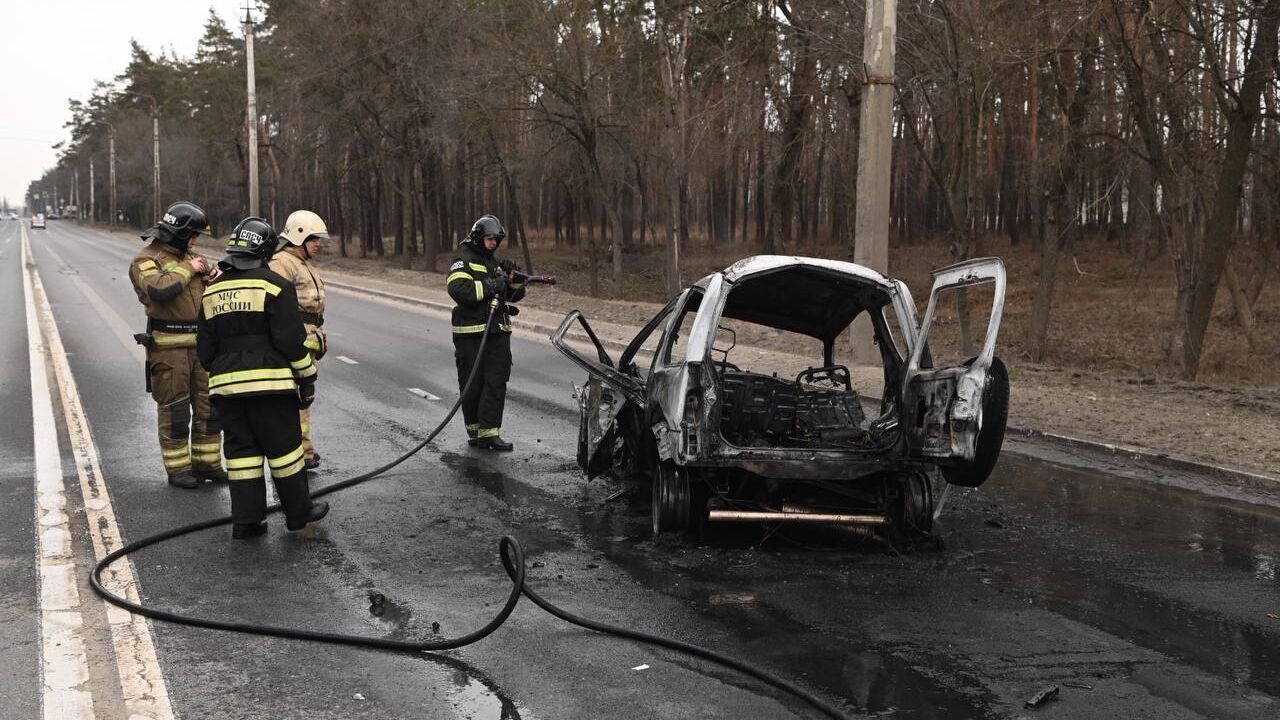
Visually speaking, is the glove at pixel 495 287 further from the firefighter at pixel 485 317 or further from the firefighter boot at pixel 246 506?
the firefighter boot at pixel 246 506

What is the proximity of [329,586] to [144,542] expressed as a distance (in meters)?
1.35

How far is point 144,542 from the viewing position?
6.43 m

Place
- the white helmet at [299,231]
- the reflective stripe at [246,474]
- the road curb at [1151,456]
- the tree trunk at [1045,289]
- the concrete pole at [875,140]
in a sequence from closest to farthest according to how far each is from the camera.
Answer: the reflective stripe at [246,474]
the white helmet at [299,231]
the road curb at [1151,456]
the concrete pole at [875,140]
the tree trunk at [1045,289]

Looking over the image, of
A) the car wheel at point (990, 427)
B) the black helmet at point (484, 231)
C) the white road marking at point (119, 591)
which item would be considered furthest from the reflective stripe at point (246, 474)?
the car wheel at point (990, 427)

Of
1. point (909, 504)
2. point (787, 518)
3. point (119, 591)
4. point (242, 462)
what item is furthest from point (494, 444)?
point (119, 591)

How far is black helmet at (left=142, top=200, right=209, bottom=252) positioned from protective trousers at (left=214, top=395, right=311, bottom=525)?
1.76m

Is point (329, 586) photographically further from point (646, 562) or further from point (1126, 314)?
point (1126, 314)

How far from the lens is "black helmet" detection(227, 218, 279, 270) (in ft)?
21.9

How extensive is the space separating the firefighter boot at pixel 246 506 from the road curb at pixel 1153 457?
690 centimetres

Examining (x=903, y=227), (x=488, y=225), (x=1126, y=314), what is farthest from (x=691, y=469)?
(x=903, y=227)

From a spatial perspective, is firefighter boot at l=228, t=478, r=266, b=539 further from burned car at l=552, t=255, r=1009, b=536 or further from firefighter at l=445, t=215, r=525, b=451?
firefighter at l=445, t=215, r=525, b=451

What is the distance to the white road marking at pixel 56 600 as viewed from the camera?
14.3 ft


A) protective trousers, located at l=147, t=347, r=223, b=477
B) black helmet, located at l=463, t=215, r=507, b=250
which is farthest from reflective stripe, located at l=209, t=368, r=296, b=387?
black helmet, located at l=463, t=215, r=507, b=250

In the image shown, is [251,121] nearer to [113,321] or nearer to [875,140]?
[113,321]
